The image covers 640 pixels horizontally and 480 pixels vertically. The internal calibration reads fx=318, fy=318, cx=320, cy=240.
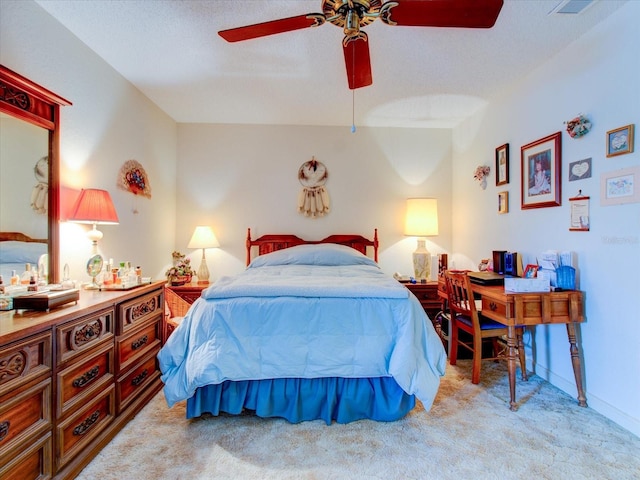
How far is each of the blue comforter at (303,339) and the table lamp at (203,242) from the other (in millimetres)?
1840

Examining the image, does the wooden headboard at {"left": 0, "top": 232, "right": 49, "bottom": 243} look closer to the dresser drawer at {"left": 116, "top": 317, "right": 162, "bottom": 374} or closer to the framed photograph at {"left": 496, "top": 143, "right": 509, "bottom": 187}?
the dresser drawer at {"left": 116, "top": 317, "right": 162, "bottom": 374}

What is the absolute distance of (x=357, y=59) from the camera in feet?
6.56

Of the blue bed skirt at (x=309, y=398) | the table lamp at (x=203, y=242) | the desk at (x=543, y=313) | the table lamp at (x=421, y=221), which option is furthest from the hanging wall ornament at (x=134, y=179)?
the desk at (x=543, y=313)

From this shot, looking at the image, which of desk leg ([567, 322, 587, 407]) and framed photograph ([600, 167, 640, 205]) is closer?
framed photograph ([600, 167, 640, 205])

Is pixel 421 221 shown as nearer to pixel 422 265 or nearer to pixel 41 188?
pixel 422 265

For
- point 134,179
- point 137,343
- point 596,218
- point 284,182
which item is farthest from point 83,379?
point 596,218

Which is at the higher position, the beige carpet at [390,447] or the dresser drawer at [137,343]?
the dresser drawer at [137,343]

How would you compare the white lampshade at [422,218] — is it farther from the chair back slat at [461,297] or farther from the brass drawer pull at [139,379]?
the brass drawer pull at [139,379]

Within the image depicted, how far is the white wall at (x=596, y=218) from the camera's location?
1.92m

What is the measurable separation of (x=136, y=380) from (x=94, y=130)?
1899 millimetres

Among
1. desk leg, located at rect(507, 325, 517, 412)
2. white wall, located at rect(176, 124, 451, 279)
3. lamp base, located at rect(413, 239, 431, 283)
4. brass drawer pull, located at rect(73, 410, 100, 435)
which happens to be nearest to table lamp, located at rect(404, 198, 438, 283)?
lamp base, located at rect(413, 239, 431, 283)

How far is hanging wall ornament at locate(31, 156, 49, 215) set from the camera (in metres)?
1.89

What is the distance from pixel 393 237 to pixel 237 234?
6.61 ft

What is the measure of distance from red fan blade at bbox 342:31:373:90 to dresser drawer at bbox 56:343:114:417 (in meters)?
2.13
